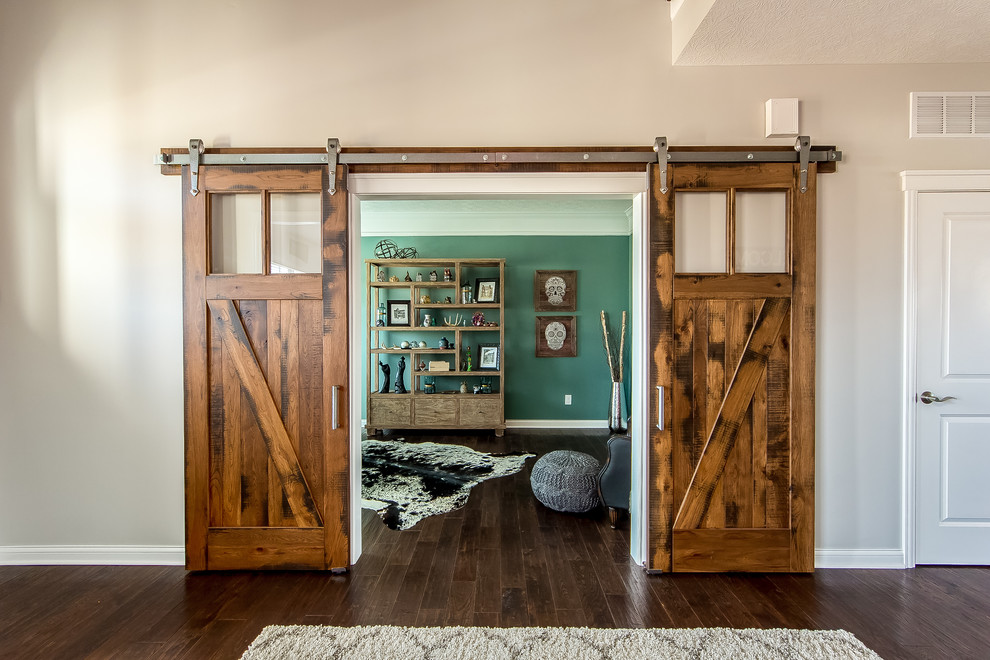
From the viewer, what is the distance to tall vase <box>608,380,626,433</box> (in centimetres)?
573

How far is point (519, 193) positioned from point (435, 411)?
11.7ft

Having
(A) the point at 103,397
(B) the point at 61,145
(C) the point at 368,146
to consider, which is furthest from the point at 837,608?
(B) the point at 61,145

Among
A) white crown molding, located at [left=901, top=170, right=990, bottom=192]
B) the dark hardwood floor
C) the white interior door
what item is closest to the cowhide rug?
the dark hardwood floor

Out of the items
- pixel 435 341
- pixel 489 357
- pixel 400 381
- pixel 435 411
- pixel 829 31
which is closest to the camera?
pixel 829 31

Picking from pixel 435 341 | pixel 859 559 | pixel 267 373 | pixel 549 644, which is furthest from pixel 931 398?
pixel 435 341

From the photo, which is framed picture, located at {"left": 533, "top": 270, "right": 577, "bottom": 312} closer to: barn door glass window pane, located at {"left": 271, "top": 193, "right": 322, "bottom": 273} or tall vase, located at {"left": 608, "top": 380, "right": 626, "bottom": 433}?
tall vase, located at {"left": 608, "top": 380, "right": 626, "bottom": 433}

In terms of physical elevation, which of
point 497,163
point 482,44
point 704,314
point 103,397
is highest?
point 482,44

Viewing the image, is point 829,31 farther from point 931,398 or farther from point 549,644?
point 549,644

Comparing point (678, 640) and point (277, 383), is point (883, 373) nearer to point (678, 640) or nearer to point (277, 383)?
point (678, 640)

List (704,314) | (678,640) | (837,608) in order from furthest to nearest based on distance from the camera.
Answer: (704,314), (837,608), (678,640)

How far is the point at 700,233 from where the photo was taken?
262 cm

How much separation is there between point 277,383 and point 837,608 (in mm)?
2971

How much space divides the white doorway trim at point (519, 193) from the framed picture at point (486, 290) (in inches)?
126

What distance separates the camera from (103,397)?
2711 millimetres
